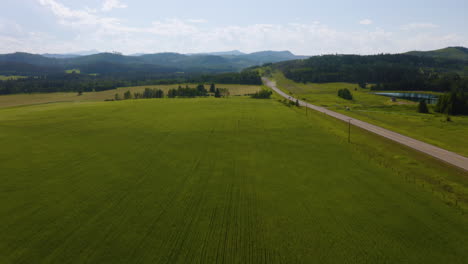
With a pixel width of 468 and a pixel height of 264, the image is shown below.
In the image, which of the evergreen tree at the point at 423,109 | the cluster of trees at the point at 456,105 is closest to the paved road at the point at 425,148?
the evergreen tree at the point at 423,109

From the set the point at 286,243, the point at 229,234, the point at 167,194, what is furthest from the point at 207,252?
the point at 167,194

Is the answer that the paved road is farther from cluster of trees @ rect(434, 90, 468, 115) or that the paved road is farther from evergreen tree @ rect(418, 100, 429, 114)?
cluster of trees @ rect(434, 90, 468, 115)

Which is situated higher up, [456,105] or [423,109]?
[456,105]

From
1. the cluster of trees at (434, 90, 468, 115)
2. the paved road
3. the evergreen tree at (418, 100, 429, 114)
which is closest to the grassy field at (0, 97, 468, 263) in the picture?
the paved road

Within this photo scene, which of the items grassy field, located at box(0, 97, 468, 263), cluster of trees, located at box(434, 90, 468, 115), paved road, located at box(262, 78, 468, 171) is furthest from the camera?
cluster of trees, located at box(434, 90, 468, 115)

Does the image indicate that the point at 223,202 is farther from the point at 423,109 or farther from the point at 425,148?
the point at 423,109

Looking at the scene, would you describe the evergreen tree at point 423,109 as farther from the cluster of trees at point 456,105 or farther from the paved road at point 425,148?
the paved road at point 425,148

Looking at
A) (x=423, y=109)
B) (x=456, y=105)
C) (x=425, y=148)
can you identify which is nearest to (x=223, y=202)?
(x=425, y=148)

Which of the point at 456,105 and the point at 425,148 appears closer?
the point at 425,148

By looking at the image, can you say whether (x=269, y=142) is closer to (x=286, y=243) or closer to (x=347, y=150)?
(x=347, y=150)
